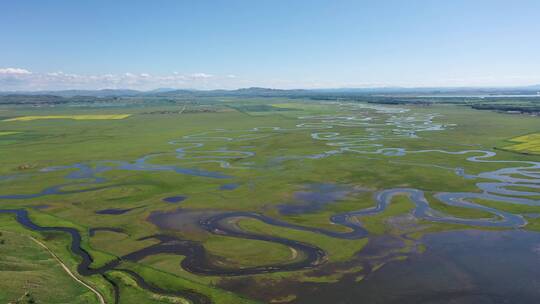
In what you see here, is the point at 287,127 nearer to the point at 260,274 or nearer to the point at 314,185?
the point at 314,185

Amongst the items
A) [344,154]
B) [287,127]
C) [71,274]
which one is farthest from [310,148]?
[71,274]

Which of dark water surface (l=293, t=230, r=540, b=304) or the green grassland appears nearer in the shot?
dark water surface (l=293, t=230, r=540, b=304)

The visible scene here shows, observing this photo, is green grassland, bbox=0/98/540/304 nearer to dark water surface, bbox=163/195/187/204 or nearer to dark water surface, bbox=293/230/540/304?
dark water surface, bbox=163/195/187/204

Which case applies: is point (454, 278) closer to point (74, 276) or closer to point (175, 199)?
point (74, 276)

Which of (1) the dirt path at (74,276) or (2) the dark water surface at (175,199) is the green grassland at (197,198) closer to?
(1) the dirt path at (74,276)

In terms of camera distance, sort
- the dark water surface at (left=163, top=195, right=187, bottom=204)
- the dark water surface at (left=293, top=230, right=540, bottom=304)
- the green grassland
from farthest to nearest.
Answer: the dark water surface at (left=163, top=195, right=187, bottom=204)
the green grassland
the dark water surface at (left=293, top=230, right=540, bottom=304)

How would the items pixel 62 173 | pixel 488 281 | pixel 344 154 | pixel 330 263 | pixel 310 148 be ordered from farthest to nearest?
pixel 310 148 < pixel 344 154 < pixel 62 173 < pixel 330 263 < pixel 488 281

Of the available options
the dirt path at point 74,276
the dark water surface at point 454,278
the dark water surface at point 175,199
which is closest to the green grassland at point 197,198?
the dirt path at point 74,276

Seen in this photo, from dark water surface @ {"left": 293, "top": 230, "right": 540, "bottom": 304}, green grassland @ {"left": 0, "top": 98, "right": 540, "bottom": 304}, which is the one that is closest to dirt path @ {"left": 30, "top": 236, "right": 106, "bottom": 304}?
green grassland @ {"left": 0, "top": 98, "right": 540, "bottom": 304}
